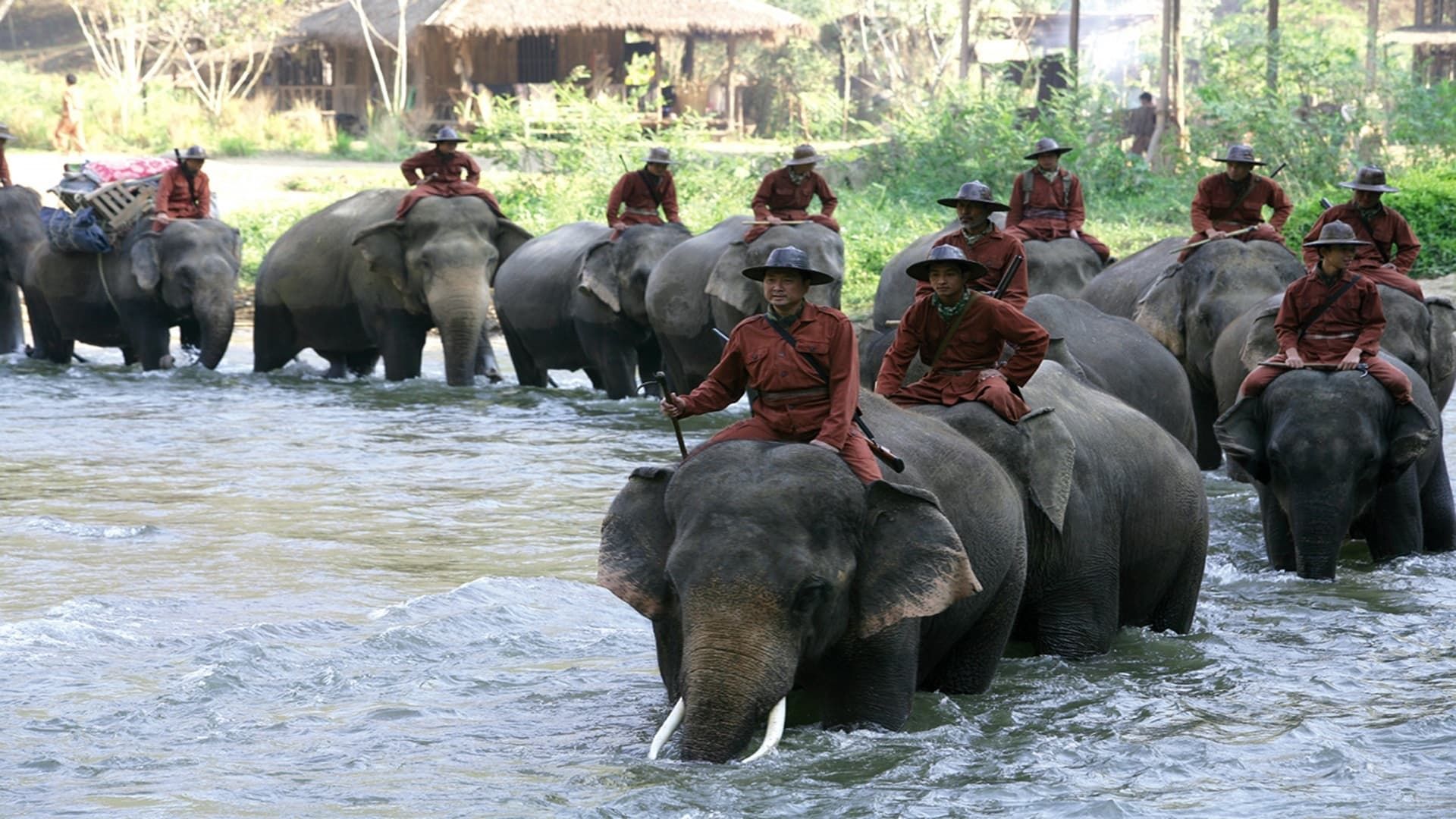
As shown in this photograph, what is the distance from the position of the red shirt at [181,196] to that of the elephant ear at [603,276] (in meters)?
3.10

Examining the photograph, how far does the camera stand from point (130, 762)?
18.4 feet

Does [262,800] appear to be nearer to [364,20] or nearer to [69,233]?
[69,233]

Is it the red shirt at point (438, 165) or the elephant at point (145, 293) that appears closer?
the red shirt at point (438, 165)

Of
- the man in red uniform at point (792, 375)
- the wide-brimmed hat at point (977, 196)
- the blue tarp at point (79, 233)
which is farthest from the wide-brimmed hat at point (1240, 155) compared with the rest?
the blue tarp at point (79, 233)

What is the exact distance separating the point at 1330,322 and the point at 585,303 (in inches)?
264

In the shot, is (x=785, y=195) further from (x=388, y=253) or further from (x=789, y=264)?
→ (x=789, y=264)

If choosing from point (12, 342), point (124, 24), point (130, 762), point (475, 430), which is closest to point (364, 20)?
point (124, 24)

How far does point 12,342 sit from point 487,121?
28.6 ft

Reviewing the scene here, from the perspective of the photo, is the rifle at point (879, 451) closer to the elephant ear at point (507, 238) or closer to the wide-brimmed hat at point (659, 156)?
the wide-brimmed hat at point (659, 156)

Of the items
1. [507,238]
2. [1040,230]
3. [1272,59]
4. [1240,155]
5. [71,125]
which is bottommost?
[507,238]

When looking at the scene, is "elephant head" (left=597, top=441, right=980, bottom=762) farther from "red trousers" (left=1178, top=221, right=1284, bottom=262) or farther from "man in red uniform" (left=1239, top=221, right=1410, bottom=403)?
"red trousers" (left=1178, top=221, right=1284, bottom=262)

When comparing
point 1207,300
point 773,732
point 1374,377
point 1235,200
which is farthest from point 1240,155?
point 773,732

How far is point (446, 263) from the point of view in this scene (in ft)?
45.8

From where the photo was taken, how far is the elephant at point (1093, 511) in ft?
19.6
